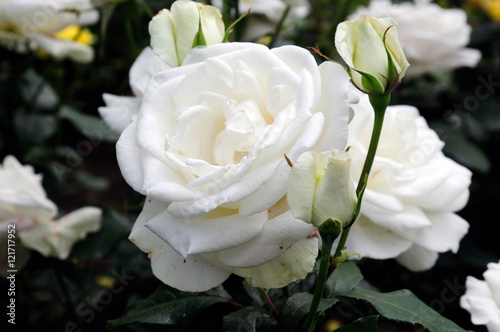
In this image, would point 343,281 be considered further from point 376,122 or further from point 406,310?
point 376,122

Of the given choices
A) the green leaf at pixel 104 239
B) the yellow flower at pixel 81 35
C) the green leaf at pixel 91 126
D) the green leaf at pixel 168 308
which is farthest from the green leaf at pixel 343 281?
the yellow flower at pixel 81 35

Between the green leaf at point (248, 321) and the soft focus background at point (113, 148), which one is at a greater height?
the green leaf at point (248, 321)

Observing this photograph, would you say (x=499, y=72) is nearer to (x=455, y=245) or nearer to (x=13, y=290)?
(x=455, y=245)

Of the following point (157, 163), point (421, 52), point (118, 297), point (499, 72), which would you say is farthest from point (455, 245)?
point (499, 72)

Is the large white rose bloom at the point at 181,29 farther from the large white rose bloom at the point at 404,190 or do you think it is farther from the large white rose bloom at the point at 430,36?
the large white rose bloom at the point at 430,36

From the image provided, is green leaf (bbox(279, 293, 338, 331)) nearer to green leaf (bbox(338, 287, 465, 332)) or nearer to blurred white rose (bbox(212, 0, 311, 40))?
green leaf (bbox(338, 287, 465, 332))

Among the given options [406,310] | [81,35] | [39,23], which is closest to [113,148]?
[39,23]

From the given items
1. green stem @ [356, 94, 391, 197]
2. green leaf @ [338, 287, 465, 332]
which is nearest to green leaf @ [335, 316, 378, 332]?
green leaf @ [338, 287, 465, 332]
